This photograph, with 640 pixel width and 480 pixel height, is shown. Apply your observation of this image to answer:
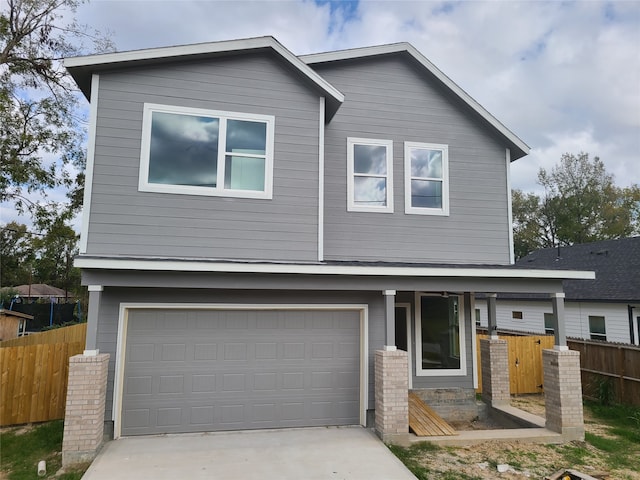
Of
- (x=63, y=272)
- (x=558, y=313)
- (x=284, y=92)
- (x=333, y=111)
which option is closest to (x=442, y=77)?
(x=333, y=111)

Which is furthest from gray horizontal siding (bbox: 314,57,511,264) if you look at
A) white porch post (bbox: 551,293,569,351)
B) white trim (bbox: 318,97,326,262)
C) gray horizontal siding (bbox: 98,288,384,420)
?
white porch post (bbox: 551,293,569,351)

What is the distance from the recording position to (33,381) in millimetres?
8039

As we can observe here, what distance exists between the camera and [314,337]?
7.72 m

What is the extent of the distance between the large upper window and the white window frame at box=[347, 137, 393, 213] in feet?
6.22

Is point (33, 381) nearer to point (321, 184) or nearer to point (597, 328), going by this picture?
point (321, 184)

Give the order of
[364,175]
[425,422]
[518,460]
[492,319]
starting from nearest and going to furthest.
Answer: [518,460] → [425,422] → [364,175] → [492,319]

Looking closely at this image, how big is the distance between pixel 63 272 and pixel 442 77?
46707mm

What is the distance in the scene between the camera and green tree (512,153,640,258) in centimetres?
3278

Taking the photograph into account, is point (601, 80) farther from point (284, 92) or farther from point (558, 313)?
point (284, 92)

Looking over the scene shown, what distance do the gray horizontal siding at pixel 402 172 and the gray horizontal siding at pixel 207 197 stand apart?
41.9 inches

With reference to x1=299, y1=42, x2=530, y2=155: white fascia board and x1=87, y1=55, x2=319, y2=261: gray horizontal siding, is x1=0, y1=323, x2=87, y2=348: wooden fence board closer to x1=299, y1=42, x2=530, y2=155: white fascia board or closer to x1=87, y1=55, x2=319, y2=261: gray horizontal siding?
x1=87, y1=55, x2=319, y2=261: gray horizontal siding

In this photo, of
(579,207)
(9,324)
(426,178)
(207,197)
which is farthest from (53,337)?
(579,207)

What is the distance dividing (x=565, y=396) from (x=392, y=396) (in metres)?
3.31

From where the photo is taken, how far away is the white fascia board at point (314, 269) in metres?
6.16
